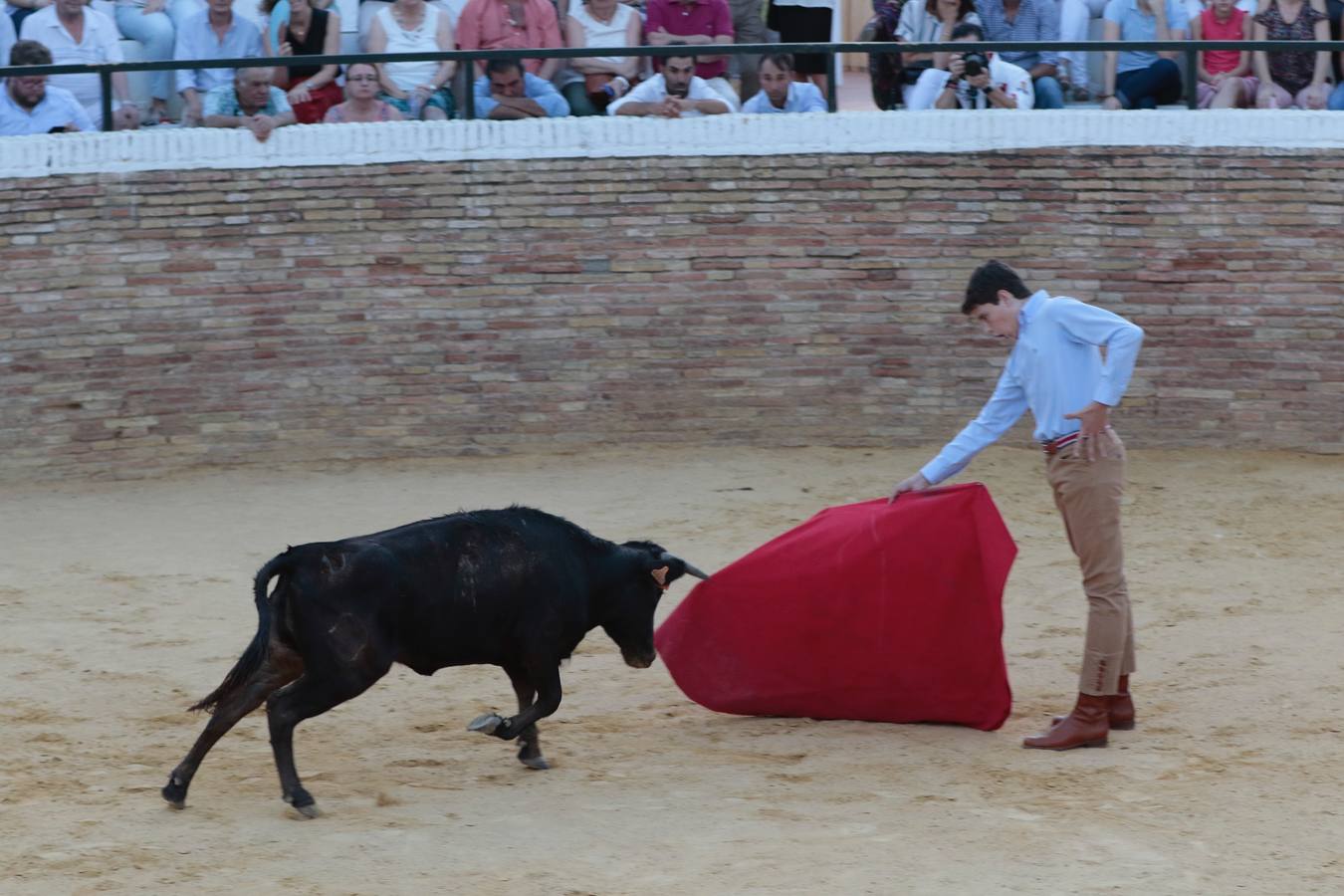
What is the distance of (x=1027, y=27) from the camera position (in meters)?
11.7

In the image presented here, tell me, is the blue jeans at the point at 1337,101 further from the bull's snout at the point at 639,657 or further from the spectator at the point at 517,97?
the bull's snout at the point at 639,657

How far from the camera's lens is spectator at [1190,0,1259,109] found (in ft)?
37.5

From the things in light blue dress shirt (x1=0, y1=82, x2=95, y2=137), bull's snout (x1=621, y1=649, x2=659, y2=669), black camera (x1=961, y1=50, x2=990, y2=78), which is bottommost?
→ bull's snout (x1=621, y1=649, x2=659, y2=669)

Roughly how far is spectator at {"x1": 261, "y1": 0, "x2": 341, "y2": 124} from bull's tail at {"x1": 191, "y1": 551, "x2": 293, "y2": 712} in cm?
628

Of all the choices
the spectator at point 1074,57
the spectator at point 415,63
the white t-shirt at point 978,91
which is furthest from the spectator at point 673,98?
the spectator at point 1074,57

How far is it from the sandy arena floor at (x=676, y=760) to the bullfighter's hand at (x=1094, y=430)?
1.10 m

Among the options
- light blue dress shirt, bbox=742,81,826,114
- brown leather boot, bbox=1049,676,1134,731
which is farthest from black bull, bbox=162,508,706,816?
light blue dress shirt, bbox=742,81,826,114

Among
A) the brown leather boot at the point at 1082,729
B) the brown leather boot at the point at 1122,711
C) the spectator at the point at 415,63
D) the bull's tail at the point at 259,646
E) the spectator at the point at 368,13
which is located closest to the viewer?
the bull's tail at the point at 259,646

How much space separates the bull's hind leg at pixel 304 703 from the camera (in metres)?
5.79

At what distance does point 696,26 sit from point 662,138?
0.91 meters

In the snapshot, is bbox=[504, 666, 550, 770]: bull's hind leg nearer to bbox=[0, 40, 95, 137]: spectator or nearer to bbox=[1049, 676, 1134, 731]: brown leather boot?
bbox=[1049, 676, 1134, 731]: brown leather boot

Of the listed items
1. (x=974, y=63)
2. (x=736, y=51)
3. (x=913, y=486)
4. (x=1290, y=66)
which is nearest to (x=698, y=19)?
(x=736, y=51)

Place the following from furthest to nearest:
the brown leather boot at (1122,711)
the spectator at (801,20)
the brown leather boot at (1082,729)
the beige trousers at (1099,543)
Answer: the spectator at (801,20)
the brown leather boot at (1122,711)
the brown leather boot at (1082,729)
the beige trousers at (1099,543)

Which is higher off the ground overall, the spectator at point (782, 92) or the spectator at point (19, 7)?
the spectator at point (19, 7)
